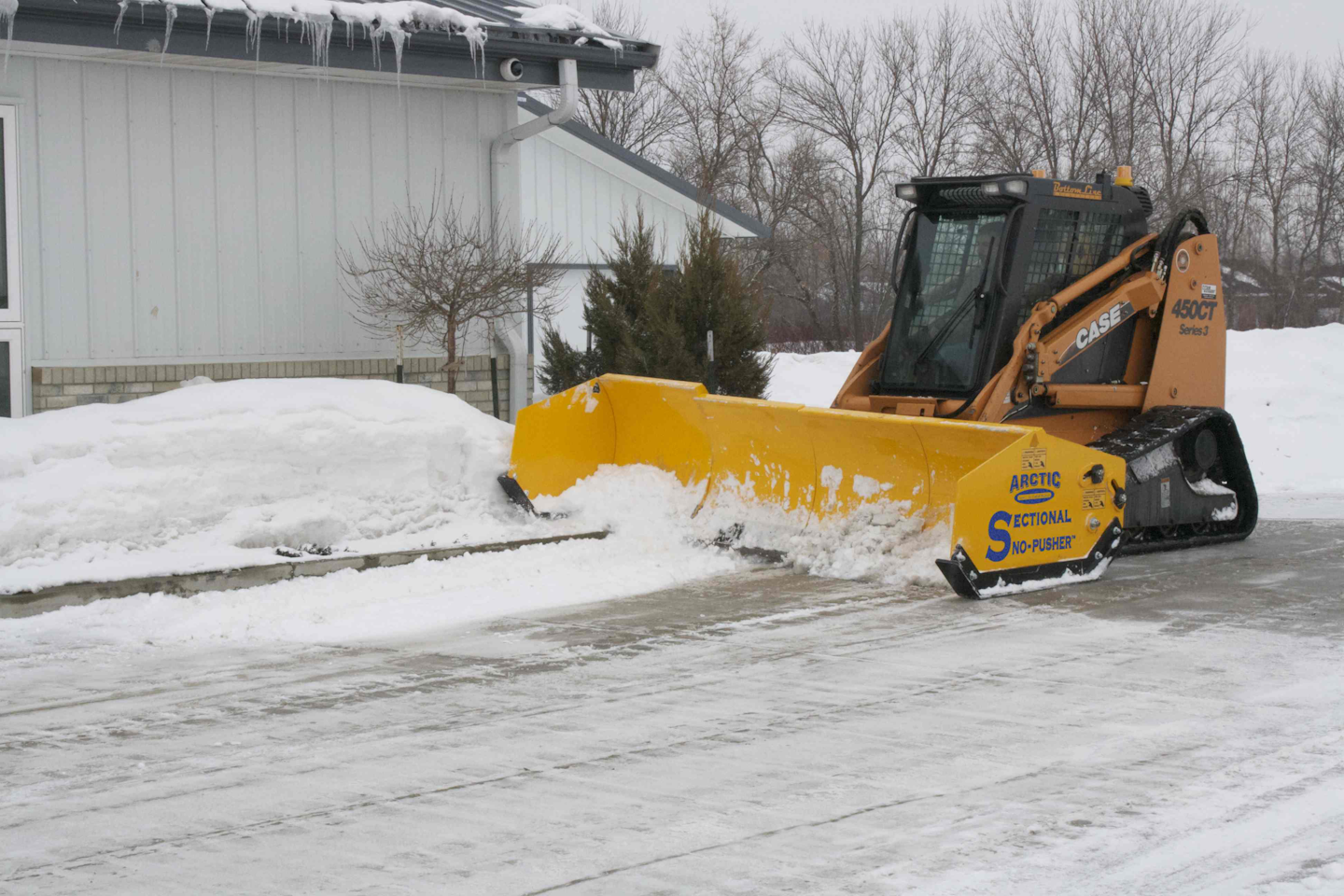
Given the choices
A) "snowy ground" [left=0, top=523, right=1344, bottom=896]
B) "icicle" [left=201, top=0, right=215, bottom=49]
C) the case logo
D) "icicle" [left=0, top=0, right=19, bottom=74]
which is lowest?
"snowy ground" [left=0, top=523, right=1344, bottom=896]

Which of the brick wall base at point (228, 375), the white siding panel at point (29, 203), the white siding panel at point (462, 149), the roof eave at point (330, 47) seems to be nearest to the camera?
the roof eave at point (330, 47)

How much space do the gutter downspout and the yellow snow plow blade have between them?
216 cm

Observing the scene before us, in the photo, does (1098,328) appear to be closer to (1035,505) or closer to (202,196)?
(1035,505)

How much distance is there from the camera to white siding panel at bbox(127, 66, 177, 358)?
1063cm

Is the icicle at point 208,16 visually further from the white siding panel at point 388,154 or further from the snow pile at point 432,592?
the snow pile at point 432,592

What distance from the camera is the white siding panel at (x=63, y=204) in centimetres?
1023

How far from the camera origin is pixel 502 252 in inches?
480

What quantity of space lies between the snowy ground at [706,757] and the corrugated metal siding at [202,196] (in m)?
4.70

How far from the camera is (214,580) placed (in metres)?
7.80

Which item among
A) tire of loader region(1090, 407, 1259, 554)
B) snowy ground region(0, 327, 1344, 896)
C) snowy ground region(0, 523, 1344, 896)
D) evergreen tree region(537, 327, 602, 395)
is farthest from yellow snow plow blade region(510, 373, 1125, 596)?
evergreen tree region(537, 327, 602, 395)

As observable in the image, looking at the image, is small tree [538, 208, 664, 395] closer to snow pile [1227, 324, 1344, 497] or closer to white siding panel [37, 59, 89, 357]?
white siding panel [37, 59, 89, 357]

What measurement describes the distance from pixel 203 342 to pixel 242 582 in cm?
364

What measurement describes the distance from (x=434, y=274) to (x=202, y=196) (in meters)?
1.83

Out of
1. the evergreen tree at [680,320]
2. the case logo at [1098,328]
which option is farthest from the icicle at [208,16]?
the case logo at [1098,328]
